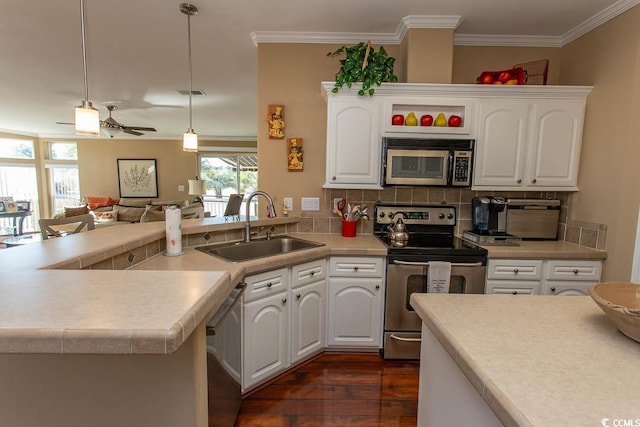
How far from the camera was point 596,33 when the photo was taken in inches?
92.3

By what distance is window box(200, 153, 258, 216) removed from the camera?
26.4 feet

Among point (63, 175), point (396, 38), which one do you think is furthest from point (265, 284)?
point (63, 175)

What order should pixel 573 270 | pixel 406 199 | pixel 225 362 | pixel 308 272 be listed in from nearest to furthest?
pixel 225 362, pixel 308 272, pixel 573 270, pixel 406 199

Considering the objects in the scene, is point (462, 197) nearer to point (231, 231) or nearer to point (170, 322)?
point (231, 231)

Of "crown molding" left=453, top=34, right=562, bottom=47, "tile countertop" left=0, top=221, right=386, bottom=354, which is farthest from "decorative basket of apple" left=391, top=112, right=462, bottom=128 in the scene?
"tile countertop" left=0, top=221, right=386, bottom=354

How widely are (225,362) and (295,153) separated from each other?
1.83 m

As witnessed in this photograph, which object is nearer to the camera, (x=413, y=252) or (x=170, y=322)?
(x=170, y=322)

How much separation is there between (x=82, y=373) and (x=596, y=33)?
3.66 meters

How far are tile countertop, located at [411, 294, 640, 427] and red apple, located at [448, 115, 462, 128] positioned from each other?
5.42ft

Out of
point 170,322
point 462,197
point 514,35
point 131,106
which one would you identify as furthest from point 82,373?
point 131,106

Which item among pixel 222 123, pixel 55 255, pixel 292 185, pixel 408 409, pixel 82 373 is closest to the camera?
pixel 82 373

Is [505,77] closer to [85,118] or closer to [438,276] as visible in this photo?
[438,276]

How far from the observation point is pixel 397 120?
2.43m

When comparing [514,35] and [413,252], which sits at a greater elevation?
[514,35]
